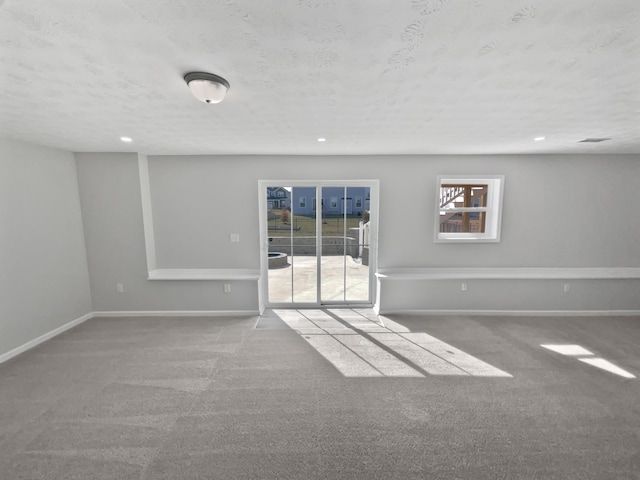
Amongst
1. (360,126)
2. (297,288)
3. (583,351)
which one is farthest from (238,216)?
(583,351)

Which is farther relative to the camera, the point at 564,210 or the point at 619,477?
the point at 564,210

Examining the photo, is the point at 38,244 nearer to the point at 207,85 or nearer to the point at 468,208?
the point at 207,85

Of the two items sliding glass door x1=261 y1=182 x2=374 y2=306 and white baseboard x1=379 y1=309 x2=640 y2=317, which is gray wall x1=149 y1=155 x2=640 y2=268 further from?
white baseboard x1=379 y1=309 x2=640 y2=317

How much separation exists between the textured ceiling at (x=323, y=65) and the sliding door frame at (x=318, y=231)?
55.3 inches

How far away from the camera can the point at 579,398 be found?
2.25 m

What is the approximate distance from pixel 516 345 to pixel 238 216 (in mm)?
4094

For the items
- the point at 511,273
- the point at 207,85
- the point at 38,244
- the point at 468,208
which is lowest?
the point at 511,273

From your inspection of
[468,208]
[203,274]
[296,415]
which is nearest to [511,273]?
[468,208]

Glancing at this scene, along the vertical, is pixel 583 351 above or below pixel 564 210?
below

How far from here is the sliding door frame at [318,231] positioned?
4082mm

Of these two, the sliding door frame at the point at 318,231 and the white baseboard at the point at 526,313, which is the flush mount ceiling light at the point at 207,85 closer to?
the sliding door frame at the point at 318,231

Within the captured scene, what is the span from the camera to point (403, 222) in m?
4.11

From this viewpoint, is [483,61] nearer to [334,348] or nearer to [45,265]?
[334,348]

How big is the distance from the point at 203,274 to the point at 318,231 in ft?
6.29
